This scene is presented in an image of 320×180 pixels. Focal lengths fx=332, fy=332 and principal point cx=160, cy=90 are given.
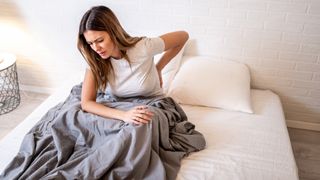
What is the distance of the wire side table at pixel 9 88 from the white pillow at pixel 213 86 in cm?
119

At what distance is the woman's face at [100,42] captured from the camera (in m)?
1.41

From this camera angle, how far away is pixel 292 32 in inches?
78.4

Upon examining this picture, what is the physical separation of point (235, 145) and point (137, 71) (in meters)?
0.59

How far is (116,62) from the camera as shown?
1.57 meters

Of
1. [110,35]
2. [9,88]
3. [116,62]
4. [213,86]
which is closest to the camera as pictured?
[110,35]

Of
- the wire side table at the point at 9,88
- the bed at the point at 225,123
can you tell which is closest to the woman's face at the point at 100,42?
the bed at the point at 225,123

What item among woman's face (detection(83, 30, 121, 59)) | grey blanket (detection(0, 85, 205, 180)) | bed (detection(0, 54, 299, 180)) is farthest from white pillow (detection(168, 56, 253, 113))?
woman's face (detection(83, 30, 121, 59))

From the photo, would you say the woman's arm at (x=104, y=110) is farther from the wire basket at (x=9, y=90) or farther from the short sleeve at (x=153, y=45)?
the wire basket at (x=9, y=90)

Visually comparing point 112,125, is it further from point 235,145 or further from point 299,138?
point 299,138

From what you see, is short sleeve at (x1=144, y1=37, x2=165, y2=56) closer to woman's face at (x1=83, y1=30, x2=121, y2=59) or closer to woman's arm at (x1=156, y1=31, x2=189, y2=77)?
woman's arm at (x1=156, y1=31, x2=189, y2=77)

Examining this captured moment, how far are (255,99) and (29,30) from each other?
1.63m

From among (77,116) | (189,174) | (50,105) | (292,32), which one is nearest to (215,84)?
(292,32)

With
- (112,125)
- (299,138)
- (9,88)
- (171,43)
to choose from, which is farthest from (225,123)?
(9,88)

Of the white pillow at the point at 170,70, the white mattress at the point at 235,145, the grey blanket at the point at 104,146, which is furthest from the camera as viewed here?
the white pillow at the point at 170,70
